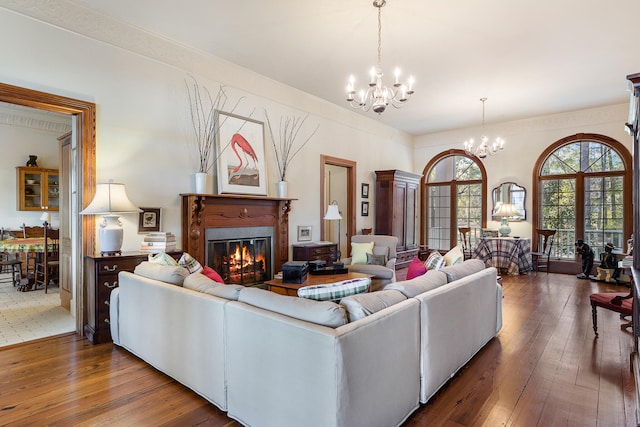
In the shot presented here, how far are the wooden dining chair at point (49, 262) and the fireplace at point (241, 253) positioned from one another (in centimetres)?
286

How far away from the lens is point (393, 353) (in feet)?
6.50

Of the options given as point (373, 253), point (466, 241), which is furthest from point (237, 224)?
point (466, 241)

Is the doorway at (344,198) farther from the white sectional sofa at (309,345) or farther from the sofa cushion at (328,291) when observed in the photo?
the sofa cushion at (328,291)

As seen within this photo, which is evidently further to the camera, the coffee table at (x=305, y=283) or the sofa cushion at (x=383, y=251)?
the sofa cushion at (x=383, y=251)

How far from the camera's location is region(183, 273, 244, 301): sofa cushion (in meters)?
2.27

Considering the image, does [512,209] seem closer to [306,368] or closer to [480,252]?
[480,252]

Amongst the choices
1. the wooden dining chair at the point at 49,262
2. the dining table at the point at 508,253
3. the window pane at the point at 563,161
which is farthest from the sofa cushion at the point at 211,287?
the window pane at the point at 563,161

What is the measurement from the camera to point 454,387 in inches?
99.3

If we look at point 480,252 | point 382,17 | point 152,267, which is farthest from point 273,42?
point 480,252

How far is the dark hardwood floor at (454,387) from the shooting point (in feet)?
7.06

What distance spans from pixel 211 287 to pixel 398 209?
19.2 ft

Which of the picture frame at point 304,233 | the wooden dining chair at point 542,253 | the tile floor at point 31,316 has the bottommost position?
the tile floor at point 31,316

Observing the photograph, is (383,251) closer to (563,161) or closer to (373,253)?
(373,253)

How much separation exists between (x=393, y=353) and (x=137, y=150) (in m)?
3.47
